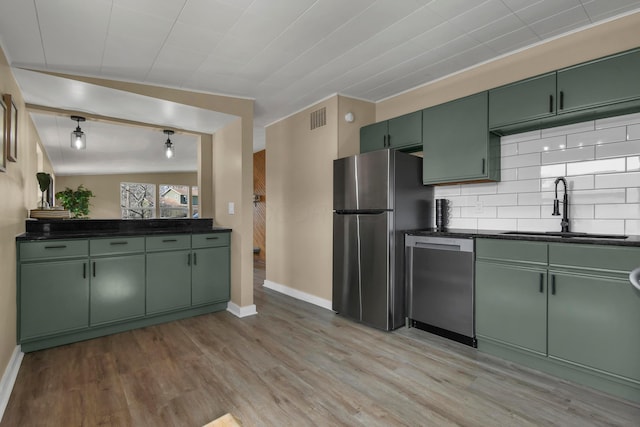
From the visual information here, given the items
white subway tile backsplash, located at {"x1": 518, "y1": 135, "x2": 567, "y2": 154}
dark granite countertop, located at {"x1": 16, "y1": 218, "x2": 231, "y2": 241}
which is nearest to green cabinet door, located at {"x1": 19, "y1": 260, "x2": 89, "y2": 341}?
dark granite countertop, located at {"x1": 16, "y1": 218, "x2": 231, "y2": 241}

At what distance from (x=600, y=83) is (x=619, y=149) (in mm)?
537

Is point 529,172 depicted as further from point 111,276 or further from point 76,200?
point 76,200

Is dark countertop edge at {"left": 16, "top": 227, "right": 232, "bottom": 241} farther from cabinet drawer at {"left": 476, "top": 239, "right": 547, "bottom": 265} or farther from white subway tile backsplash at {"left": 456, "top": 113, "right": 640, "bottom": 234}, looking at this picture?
white subway tile backsplash at {"left": 456, "top": 113, "right": 640, "bottom": 234}

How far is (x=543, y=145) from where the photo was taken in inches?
105

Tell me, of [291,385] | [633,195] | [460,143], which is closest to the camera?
[291,385]

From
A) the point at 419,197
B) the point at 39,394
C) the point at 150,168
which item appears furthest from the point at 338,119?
the point at 39,394

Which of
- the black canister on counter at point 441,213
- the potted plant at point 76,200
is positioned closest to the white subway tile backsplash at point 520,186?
the black canister on counter at point 441,213

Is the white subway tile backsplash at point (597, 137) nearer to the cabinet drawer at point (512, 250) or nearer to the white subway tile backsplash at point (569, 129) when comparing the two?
the white subway tile backsplash at point (569, 129)

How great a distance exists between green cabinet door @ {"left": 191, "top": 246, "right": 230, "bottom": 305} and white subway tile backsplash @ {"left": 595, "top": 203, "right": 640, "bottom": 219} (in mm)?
3521

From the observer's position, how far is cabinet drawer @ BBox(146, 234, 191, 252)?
3.19m

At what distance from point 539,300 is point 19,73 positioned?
4.42 metres

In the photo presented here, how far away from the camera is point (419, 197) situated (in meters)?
3.27

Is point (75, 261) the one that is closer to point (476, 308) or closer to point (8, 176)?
point (8, 176)

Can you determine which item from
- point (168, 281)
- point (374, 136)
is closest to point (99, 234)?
point (168, 281)
